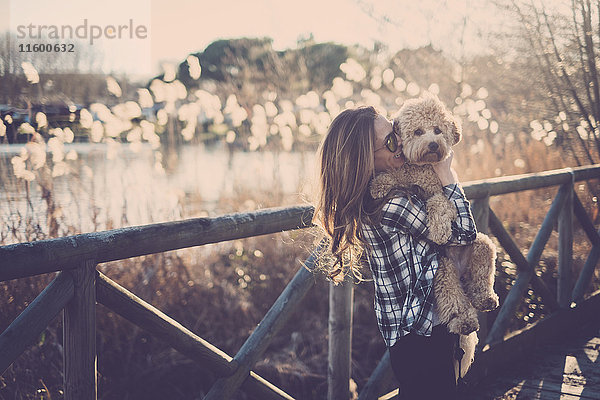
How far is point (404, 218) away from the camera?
1.90 meters

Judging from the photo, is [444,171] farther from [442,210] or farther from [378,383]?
[378,383]

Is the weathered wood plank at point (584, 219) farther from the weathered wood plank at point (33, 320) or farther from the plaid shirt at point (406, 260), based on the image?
the weathered wood plank at point (33, 320)

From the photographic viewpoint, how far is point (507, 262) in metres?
4.96

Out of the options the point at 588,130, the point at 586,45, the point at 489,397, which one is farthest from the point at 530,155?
the point at 489,397

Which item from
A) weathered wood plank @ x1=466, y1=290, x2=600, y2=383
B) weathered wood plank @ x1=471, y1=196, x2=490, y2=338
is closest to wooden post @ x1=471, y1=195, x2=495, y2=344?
weathered wood plank @ x1=471, y1=196, x2=490, y2=338

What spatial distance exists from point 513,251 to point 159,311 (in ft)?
7.75

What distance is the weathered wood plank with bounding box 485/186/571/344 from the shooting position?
3375 millimetres

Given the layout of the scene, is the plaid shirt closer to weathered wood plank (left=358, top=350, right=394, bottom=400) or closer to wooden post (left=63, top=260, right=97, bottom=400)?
weathered wood plank (left=358, top=350, right=394, bottom=400)

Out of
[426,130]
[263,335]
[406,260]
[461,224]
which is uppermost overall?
[426,130]

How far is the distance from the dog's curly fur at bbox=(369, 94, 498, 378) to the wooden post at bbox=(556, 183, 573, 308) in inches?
90.5

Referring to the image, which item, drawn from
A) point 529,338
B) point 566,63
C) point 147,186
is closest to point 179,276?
point 147,186

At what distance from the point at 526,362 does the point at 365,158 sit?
2165 mm

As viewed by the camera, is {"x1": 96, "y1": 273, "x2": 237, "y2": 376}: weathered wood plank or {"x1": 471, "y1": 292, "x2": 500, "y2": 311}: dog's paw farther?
{"x1": 471, "y1": 292, "x2": 500, "y2": 311}: dog's paw

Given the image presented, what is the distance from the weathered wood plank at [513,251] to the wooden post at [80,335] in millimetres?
2278
